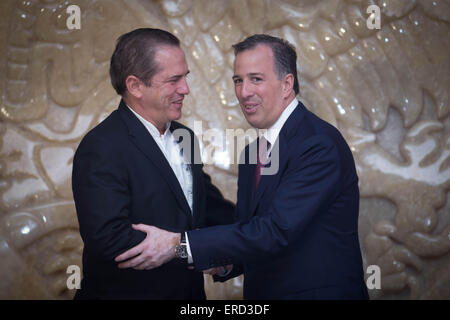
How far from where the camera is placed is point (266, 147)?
80.1 inches

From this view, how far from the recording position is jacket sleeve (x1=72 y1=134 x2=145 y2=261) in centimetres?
176

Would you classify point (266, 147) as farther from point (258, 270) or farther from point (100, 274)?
point (100, 274)

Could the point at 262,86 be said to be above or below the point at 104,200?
above

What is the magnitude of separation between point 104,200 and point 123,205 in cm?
7

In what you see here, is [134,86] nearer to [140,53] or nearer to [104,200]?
[140,53]

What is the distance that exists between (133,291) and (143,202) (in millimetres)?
350

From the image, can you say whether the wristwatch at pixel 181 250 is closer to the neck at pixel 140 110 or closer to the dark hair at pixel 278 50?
the neck at pixel 140 110

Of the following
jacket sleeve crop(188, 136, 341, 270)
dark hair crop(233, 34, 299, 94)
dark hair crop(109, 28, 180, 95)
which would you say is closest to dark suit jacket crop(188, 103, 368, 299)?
jacket sleeve crop(188, 136, 341, 270)

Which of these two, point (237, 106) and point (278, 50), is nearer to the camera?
point (278, 50)

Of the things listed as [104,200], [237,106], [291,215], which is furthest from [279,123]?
[237,106]

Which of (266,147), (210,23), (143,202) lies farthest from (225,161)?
(143,202)

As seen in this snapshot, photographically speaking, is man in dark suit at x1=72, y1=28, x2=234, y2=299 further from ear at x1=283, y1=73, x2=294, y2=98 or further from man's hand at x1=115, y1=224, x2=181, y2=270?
ear at x1=283, y1=73, x2=294, y2=98

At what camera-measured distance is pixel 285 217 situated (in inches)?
68.6

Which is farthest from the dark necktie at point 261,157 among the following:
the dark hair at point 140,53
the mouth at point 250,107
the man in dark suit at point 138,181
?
the dark hair at point 140,53
